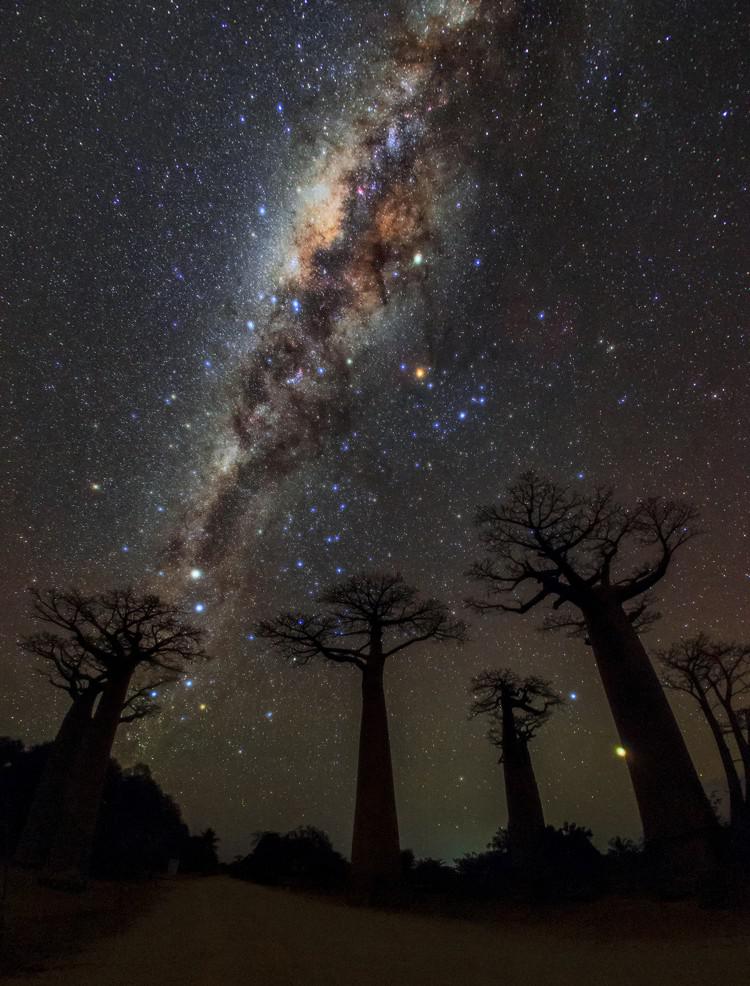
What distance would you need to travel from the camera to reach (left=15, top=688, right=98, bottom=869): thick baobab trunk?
51.8ft

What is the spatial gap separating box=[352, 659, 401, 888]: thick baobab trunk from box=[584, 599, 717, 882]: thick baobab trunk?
6389 mm

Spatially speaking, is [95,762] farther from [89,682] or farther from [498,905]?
[498,905]

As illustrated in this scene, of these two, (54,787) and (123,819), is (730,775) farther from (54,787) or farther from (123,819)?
(123,819)

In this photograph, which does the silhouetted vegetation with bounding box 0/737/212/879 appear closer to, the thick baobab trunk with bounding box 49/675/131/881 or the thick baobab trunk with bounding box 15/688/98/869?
the thick baobab trunk with bounding box 15/688/98/869

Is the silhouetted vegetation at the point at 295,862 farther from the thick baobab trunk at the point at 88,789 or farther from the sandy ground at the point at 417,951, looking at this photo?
the sandy ground at the point at 417,951

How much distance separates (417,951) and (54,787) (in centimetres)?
1583

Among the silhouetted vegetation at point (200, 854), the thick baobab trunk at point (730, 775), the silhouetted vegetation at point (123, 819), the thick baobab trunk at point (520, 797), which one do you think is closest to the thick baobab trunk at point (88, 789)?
A: the silhouetted vegetation at point (123, 819)

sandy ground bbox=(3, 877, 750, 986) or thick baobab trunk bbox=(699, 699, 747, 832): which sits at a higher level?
thick baobab trunk bbox=(699, 699, 747, 832)

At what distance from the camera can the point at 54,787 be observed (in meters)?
16.8

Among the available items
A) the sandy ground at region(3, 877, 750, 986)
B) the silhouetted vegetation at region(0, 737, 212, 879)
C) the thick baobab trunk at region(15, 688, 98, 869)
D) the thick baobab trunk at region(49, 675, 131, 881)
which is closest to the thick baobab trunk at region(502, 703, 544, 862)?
the sandy ground at region(3, 877, 750, 986)

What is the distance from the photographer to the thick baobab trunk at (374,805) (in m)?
13.2

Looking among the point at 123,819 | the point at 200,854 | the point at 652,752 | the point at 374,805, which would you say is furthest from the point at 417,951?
the point at 200,854

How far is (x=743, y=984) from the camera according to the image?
412cm

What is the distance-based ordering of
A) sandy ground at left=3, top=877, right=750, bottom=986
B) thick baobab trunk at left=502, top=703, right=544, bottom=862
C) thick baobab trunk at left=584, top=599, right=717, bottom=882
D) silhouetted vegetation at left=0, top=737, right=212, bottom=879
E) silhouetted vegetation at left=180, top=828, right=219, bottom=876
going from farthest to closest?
silhouetted vegetation at left=180, top=828, right=219, bottom=876
silhouetted vegetation at left=0, top=737, right=212, bottom=879
thick baobab trunk at left=502, top=703, right=544, bottom=862
thick baobab trunk at left=584, top=599, right=717, bottom=882
sandy ground at left=3, top=877, right=750, bottom=986
